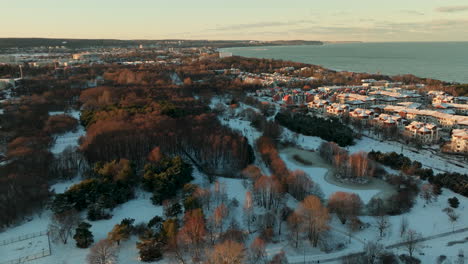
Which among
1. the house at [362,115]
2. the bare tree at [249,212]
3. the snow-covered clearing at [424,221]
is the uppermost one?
the house at [362,115]

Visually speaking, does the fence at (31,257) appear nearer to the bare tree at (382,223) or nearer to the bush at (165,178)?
the bush at (165,178)

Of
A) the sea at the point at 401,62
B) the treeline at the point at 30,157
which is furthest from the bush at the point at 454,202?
the sea at the point at 401,62

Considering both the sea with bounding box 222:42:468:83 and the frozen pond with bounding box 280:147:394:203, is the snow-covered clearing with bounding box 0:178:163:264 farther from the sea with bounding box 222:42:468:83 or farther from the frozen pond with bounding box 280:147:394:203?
the sea with bounding box 222:42:468:83

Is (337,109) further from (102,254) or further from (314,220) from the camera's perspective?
(102,254)

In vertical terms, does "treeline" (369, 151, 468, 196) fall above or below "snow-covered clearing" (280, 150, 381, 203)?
above

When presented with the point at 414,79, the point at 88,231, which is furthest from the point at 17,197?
the point at 414,79

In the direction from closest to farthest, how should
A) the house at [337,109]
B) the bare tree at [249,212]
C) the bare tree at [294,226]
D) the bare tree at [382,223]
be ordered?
the bare tree at [294,226], the bare tree at [382,223], the bare tree at [249,212], the house at [337,109]

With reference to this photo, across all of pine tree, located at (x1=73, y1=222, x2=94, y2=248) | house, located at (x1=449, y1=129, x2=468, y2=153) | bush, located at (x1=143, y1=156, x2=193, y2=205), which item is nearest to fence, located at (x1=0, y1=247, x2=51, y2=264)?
pine tree, located at (x1=73, y1=222, x2=94, y2=248)
